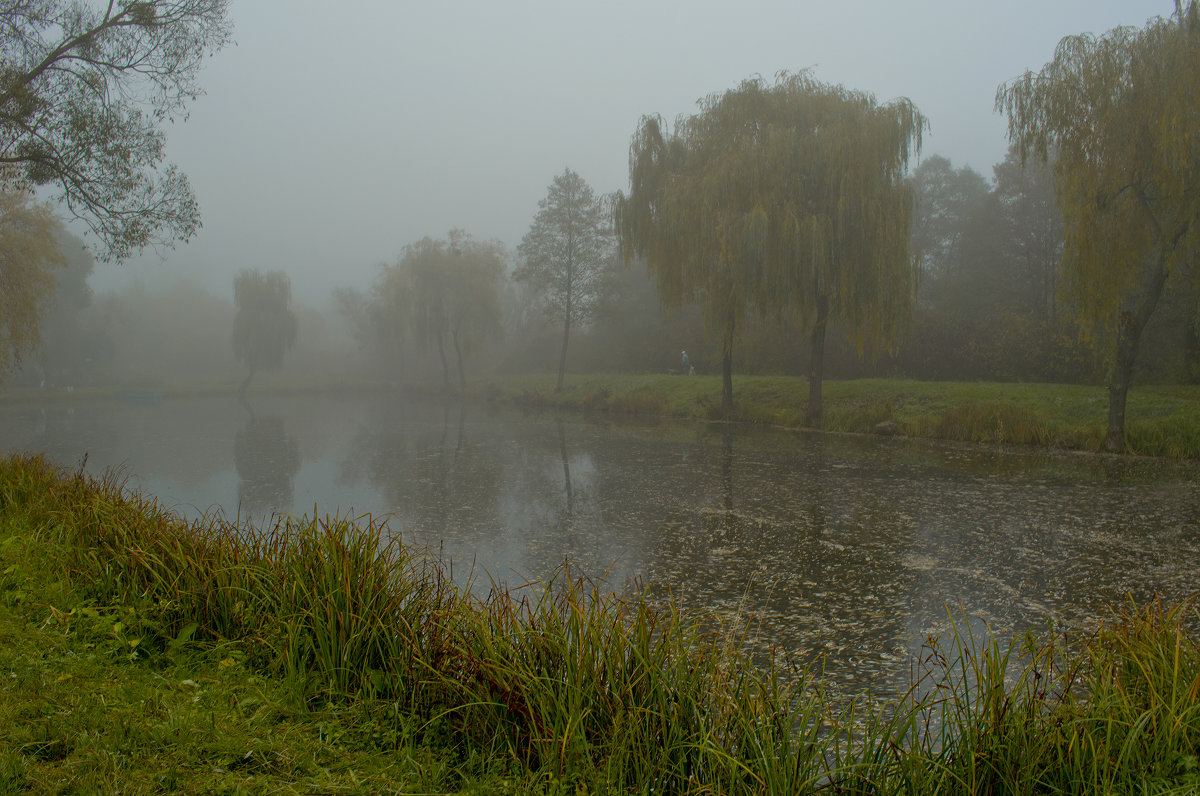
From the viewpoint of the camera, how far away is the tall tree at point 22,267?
15992 millimetres

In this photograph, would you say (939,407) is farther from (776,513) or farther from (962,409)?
(776,513)

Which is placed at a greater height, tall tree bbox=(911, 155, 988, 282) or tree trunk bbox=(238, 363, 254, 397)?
tall tree bbox=(911, 155, 988, 282)

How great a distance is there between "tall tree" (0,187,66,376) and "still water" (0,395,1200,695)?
243cm

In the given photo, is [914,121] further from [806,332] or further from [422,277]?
[422,277]

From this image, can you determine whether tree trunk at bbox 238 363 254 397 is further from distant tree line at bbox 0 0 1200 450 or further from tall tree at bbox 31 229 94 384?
distant tree line at bbox 0 0 1200 450

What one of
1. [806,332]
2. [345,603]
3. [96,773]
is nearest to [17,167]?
[345,603]

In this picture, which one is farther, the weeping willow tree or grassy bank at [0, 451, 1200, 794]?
the weeping willow tree

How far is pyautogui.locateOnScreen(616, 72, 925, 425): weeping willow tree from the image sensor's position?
16.4 meters

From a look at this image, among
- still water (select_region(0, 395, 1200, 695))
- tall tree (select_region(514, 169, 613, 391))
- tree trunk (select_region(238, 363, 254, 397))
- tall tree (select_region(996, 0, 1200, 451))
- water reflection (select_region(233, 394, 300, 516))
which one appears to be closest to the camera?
still water (select_region(0, 395, 1200, 695))

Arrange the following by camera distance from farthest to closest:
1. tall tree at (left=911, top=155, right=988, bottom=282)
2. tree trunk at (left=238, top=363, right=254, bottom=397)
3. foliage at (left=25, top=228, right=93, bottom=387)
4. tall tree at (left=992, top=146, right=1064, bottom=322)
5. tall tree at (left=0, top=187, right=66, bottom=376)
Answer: tree trunk at (left=238, top=363, right=254, bottom=397) → foliage at (left=25, top=228, right=93, bottom=387) → tall tree at (left=911, top=155, right=988, bottom=282) → tall tree at (left=992, top=146, right=1064, bottom=322) → tall tree at (left=0, top=187, right=66, bottom=376)

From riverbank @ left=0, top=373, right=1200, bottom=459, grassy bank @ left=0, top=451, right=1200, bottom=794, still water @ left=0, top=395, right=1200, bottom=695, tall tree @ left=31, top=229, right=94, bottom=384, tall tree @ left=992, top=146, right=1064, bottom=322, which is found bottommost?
still water @ left=0, top=395, right=1200, bottom=695

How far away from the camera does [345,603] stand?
3613mm

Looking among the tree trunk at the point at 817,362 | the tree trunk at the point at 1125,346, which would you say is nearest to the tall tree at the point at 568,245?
the tree trunk at the point at 817,362

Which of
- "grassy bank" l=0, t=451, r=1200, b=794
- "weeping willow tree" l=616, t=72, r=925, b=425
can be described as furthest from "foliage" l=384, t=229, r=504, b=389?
"grassy bank" l=0, t=451, r=1200, b=794
